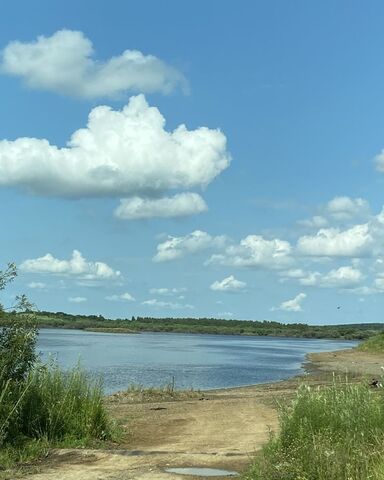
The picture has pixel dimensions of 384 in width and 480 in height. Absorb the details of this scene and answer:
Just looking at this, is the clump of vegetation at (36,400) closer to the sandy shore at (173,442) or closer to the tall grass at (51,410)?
the tall grass at (51,410)

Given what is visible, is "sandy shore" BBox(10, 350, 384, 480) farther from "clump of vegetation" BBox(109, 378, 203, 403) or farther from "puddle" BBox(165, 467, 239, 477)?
"clump of vegetation" BBox(109, 378, 203, 403)

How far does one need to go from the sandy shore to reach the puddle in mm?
180

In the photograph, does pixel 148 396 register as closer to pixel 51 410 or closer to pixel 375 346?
pixel 51 410

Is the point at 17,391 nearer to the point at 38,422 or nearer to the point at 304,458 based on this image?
the point at 38,422

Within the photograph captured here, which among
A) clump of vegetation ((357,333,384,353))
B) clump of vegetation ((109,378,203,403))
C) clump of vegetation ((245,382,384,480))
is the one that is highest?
clump of vegetation ((357,333,384,353))

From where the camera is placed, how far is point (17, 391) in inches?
531

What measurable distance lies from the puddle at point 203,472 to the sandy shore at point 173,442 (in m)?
0.18

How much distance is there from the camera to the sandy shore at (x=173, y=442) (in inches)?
437

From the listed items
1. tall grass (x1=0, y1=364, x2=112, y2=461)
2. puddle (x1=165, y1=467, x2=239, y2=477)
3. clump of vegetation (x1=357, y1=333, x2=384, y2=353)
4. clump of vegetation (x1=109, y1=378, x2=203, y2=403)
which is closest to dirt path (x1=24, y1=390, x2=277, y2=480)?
puddle (x1=165, y1=467, x2=239, y2=477)

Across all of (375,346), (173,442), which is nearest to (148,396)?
(173,442)

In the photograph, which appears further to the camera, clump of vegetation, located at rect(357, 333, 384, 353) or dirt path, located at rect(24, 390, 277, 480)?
clump of vegetation, located at rect(357, 333, 384, 353)

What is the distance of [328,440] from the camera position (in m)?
9.45

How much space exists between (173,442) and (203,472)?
3900 mm

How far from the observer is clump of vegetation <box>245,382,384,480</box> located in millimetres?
Result: 8453
